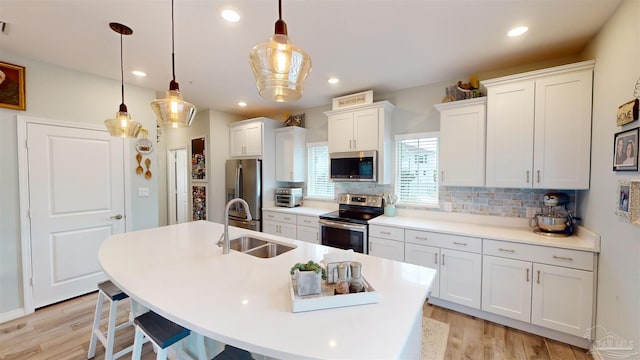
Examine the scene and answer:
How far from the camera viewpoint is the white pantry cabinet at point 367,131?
10.8 feet

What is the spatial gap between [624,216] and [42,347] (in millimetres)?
4507

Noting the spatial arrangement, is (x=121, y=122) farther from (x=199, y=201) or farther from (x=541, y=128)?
(x=541, y=128)

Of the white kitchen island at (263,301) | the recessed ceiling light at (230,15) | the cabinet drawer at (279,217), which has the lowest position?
the cabinet drawer at (279,217)

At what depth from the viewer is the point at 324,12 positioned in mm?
1823

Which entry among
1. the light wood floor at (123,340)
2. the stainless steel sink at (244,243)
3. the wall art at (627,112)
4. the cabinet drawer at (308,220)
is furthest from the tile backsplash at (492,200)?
the stainless steel sink at (244,243)

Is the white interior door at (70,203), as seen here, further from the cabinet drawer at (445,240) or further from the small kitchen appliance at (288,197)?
the cabinet drawer at (445,240)

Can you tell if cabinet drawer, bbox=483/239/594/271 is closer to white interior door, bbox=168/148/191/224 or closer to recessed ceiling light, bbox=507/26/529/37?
recessed ceiling light, bbox=507/26/529/37

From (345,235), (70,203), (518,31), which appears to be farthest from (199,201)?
(518,31)

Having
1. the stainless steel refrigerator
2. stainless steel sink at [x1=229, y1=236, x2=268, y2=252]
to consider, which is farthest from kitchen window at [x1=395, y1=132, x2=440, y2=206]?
the stainless steel refrigerator

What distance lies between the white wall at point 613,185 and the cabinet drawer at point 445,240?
840 mm

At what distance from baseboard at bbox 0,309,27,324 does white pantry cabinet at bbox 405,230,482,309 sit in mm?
4099

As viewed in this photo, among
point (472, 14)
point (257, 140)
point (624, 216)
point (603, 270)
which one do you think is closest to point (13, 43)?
point (257, 140)

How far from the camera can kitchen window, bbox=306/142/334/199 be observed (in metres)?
4.23

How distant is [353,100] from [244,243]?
2391 millimetres
